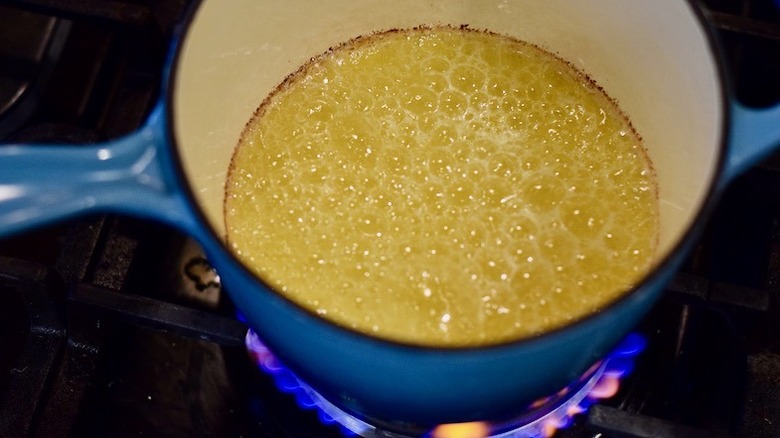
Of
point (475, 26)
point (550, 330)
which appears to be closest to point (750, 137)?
point (550, 330)

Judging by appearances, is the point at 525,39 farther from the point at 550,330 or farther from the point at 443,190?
the point at 550,330

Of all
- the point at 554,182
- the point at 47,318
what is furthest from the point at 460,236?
the point at 47,318

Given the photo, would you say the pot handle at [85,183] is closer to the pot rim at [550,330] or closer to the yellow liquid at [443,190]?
the pot rim at [550,330]

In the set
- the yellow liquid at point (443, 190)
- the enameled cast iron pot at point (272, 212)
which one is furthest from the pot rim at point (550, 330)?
the yellow liquid at point (443, 190)

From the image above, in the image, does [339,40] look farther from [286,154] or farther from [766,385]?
[766,385]

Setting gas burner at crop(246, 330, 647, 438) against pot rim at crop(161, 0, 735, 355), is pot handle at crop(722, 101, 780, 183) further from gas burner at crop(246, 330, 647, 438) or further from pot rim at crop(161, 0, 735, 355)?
gas burner at crop(246, 330, 647, 438)

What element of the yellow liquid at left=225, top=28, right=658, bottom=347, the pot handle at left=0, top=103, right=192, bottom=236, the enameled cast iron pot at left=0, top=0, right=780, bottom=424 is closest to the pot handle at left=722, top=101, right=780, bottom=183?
the enameled cast iron pot at left=0, top=0, right=780, bottom=424
